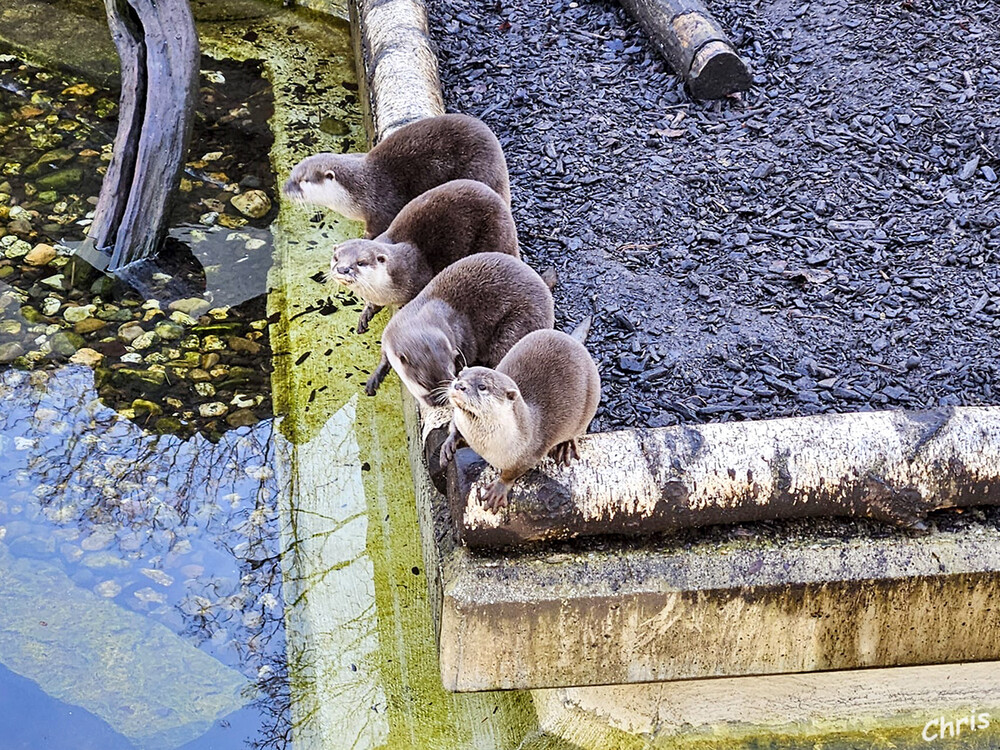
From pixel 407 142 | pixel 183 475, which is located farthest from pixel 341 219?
pixel 183 475

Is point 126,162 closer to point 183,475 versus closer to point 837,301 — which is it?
point 183,475

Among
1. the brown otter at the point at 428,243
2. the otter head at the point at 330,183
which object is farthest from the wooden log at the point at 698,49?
the brown otter at the point at 428,243

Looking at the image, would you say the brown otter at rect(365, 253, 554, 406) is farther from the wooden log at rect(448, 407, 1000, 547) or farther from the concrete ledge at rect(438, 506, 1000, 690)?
the concrete ledge at rect(438, 506, 1000, 690)

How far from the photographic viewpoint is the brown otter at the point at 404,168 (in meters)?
3.51

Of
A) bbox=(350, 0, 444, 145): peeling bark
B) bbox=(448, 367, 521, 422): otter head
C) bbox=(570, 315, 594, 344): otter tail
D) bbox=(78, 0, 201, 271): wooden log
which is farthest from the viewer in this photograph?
bbox=(78, 0, 201, 271): wooden log

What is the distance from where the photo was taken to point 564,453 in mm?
2580

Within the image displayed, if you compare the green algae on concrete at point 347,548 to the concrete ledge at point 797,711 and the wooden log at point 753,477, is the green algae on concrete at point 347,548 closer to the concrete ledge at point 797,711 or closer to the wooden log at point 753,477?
the concrete ledge at point 797,711

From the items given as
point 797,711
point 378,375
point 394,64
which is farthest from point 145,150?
point 797,711

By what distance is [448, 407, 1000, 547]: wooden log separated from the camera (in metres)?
2.51

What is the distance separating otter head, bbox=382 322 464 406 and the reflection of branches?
959 millimetres

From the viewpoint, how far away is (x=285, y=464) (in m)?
3.65

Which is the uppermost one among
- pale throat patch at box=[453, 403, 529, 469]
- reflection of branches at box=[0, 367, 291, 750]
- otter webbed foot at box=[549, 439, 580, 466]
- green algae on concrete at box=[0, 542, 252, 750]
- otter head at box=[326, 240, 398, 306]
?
pale throat patch at box=[453, 403, 529, 469]

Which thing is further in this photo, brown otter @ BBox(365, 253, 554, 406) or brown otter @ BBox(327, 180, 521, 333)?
brown otter @ BBox(327, 180, 521, 333)
